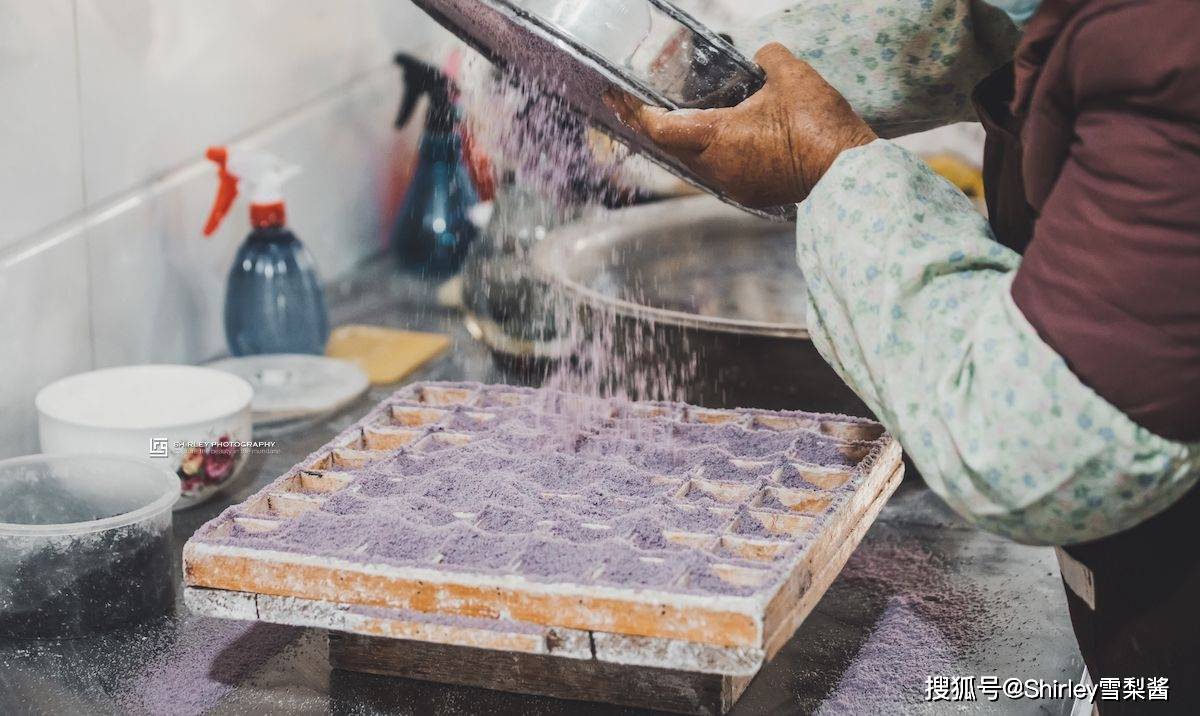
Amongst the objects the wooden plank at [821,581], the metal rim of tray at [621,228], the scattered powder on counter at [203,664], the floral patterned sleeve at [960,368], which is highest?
the floral patterned sleeve at [960,368]

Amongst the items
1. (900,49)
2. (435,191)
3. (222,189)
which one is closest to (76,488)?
(222,189)

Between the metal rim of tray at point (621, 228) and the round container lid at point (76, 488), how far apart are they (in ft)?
1.65

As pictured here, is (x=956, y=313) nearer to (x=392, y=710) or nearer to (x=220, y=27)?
(x=392, y=710)

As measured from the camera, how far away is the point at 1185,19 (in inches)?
27.5

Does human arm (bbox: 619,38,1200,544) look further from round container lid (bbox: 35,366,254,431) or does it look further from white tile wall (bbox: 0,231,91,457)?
white tile wall (bbox: 0,231,91,457)

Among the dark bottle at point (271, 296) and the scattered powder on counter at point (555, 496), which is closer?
the scattered powder on counter at point (555, 496)

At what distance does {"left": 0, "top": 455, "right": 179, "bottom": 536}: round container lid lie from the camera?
3.84 ft

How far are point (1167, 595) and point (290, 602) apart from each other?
0.67 metres

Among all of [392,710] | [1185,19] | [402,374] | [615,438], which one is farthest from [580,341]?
[1185,19]

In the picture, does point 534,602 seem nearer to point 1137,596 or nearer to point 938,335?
point 938,335

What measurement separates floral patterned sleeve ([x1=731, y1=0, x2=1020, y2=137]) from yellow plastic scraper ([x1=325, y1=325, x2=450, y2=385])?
0.75 meters

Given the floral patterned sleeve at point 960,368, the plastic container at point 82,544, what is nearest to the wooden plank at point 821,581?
the floral patterned sleeve at point 960,368

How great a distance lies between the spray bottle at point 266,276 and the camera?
1.68 meters

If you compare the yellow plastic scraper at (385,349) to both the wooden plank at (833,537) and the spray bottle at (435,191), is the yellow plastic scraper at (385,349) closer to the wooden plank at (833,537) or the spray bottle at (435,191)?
the spray bottle at (435,191)
